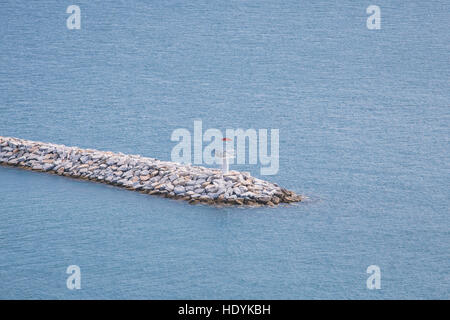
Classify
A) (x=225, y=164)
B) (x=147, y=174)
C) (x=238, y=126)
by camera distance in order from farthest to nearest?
(x=238, y=126), (x=147, y=174), (x=225, y=164)

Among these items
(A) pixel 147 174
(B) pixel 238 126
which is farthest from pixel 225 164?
(B) pixel 238 126

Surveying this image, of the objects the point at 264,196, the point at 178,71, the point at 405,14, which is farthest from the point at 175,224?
the point at 405,14

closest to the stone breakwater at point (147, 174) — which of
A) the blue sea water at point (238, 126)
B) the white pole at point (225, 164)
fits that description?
the white pole at point (225, 164)

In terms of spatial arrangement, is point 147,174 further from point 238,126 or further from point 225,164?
point 238,126

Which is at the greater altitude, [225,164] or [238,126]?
[238,126]

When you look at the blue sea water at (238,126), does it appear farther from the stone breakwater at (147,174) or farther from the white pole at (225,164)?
the white pole at (225,164)

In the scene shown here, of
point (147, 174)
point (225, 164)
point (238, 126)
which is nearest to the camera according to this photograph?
point (225, 164)

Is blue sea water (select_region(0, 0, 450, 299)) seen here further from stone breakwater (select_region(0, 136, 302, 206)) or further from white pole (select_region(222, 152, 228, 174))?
white pole (select_region(222, 152, 228, 174))
